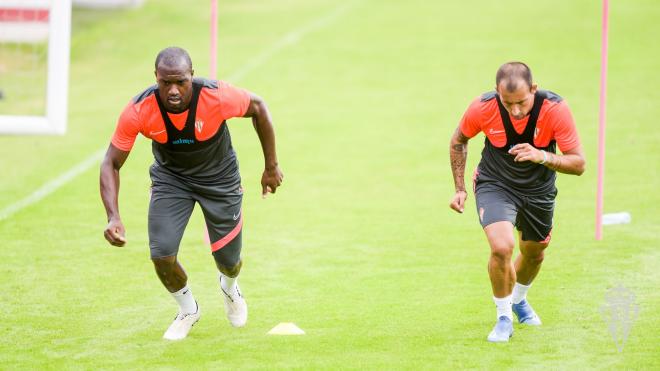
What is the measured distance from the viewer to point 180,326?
9383 millimetres

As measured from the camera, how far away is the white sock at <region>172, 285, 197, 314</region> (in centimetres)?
939

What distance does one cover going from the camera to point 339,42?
29.0 m

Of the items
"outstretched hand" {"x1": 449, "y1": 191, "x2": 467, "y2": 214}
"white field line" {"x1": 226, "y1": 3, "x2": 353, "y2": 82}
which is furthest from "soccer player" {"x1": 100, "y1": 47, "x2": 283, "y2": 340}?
"white field line" {"x1": 226, "y1": 3, "x2": 353, "y2": 82}

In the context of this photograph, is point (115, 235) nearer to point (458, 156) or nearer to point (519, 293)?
point (458, 156)

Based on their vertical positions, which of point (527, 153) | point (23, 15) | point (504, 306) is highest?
point (23, 15)

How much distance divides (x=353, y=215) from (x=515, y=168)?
593 cm

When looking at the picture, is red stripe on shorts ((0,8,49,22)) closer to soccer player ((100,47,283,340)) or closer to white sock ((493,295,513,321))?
soccer player ((100,47,283,340))

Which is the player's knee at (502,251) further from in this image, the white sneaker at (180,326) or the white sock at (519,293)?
the white sneaker at (180,326)

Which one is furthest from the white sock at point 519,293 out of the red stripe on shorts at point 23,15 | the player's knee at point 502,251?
the red stripe on shorts at point 23,15

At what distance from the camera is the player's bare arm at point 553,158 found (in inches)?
333

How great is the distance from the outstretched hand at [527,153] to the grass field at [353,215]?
146 centimetres

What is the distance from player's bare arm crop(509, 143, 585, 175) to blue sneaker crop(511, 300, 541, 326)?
1.38 metres

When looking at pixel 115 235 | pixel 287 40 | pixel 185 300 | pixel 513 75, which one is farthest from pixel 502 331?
pixel 287 40

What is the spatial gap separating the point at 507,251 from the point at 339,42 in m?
20.5
